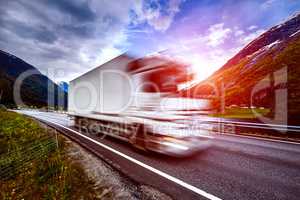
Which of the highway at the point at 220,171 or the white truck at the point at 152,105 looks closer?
the highway at the point at 220,171

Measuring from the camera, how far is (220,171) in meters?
5.03

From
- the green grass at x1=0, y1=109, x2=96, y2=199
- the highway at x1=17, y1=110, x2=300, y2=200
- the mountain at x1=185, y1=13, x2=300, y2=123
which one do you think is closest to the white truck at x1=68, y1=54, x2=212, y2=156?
the highway at x1=17, y1=110, x2=300, y2=200

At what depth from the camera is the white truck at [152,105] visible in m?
5.93

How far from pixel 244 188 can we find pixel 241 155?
2706mm

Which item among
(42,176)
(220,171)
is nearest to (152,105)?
(220,171)

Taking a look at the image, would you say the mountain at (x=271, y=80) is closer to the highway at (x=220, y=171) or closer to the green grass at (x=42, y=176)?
the highway at (x=220, y=171)

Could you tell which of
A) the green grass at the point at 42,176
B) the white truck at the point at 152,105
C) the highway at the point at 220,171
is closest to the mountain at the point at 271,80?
the white truck at the point at 152,105

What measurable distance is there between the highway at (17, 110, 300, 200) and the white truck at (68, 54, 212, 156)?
1.86 feet

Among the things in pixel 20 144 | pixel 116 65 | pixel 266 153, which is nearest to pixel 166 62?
pixel 116 65

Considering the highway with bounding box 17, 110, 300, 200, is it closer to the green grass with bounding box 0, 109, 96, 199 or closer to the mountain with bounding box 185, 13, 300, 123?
the green grass with bounding box 0, 109, 96, 199

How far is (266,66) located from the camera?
313 feet

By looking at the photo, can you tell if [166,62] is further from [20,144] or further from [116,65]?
[20,144]

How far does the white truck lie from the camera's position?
19.5 feet

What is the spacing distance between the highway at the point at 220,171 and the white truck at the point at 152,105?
1.86 feet
